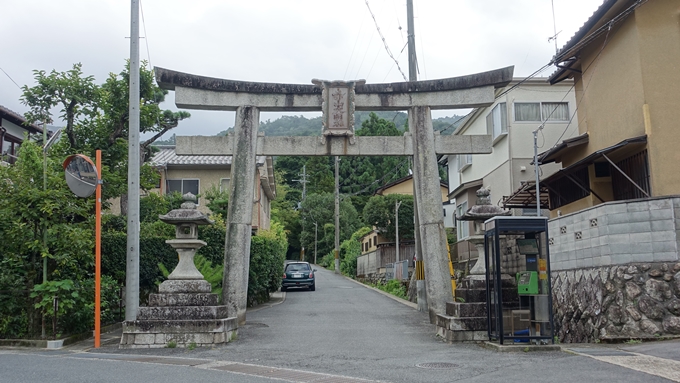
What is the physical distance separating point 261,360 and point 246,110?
674 cm

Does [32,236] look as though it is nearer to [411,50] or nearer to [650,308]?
[650,308]

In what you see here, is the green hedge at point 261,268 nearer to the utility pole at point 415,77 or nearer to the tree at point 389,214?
the utility pole at point 415,77

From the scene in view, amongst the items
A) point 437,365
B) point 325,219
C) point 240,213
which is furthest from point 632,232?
point 325,219

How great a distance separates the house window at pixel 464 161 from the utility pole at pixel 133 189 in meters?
17.7

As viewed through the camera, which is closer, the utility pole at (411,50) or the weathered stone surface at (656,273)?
the weathered stone surface at (656,273)

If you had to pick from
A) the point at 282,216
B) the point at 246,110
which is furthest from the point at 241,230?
the point at 282,216

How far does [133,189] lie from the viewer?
1255cm

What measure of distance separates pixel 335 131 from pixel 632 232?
23.2 ft

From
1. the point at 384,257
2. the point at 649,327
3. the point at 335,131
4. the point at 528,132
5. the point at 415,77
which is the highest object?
the point at 415,77

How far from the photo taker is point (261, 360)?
32.4ft

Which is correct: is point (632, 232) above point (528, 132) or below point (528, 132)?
below

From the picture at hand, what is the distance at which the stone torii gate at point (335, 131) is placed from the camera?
13.8m

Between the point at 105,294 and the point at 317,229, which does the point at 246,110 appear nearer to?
the point at 105,294

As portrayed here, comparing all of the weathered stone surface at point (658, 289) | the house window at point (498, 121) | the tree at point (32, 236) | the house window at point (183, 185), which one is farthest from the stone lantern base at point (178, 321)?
the house window at point (183, 185)
